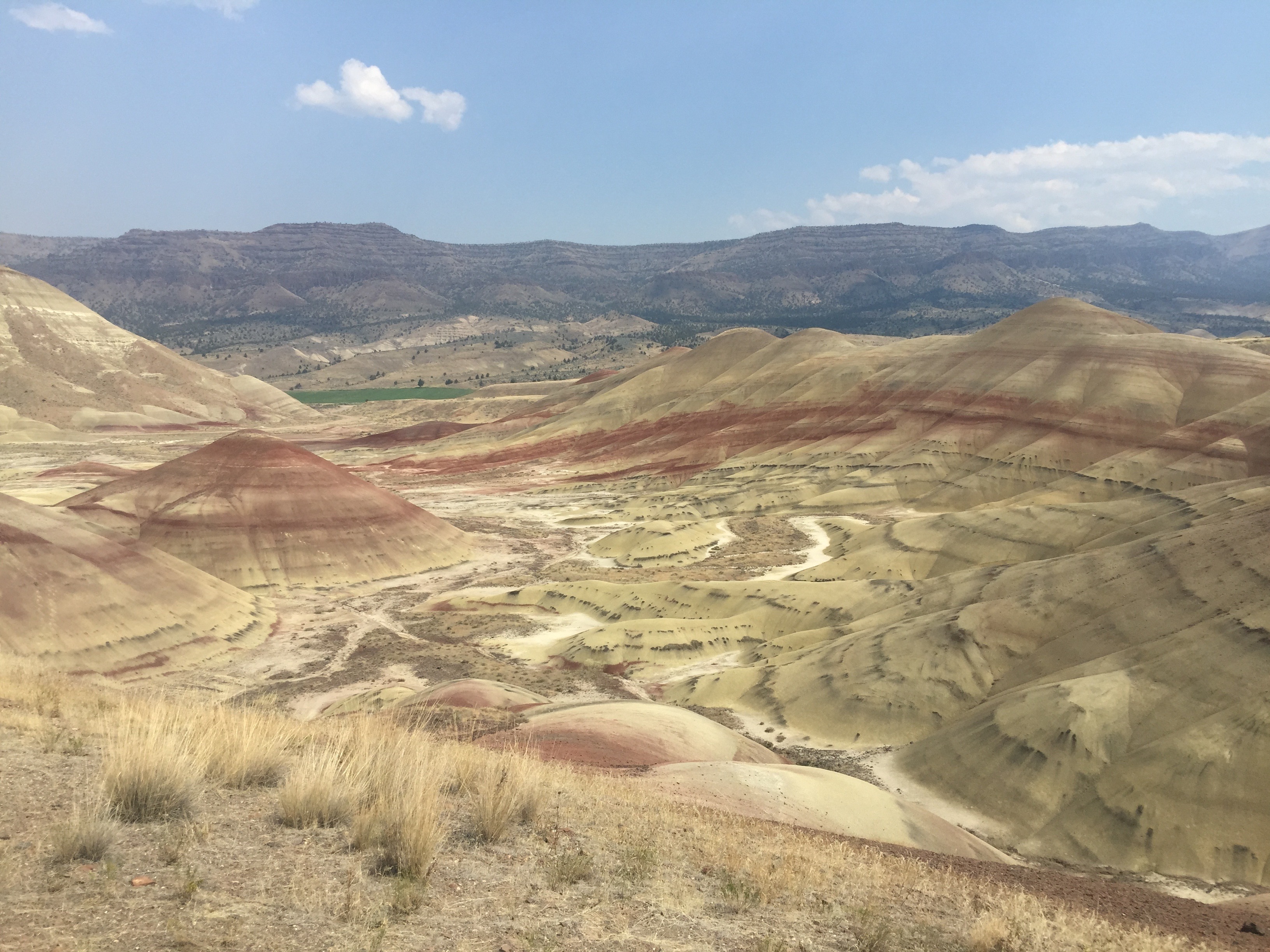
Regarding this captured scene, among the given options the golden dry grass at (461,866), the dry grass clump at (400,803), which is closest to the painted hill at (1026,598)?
the golden dry grass at (461,866)

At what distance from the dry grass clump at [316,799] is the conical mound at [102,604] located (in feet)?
99.6

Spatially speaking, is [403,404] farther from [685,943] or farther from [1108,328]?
[685,943]

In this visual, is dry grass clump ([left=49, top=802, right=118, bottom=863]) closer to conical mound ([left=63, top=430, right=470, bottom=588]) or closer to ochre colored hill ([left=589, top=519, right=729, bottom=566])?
conical mound ([left=63, top=430, right=470, bottom=588])

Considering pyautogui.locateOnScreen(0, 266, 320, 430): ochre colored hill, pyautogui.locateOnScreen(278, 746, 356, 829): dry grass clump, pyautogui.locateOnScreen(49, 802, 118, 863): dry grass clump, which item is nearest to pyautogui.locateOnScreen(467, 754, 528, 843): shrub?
pyautogui.locateOnScreen(278, 746, 356, 829): dry grass clump

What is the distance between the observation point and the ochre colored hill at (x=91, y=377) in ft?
483

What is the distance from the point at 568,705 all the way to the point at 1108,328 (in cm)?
9791

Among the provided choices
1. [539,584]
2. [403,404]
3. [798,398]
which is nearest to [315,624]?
[539,584]

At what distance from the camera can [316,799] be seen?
8.80m

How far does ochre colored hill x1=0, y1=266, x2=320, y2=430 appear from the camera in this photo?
14712 cm

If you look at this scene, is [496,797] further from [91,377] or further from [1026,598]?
[91,377]

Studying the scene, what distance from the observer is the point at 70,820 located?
752cm

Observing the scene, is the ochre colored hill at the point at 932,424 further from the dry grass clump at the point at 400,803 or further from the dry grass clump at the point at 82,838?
the dry grass clump at the point at 82,838

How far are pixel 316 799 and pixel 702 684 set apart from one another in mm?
29083

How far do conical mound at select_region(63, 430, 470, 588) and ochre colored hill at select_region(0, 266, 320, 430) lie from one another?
102 m
